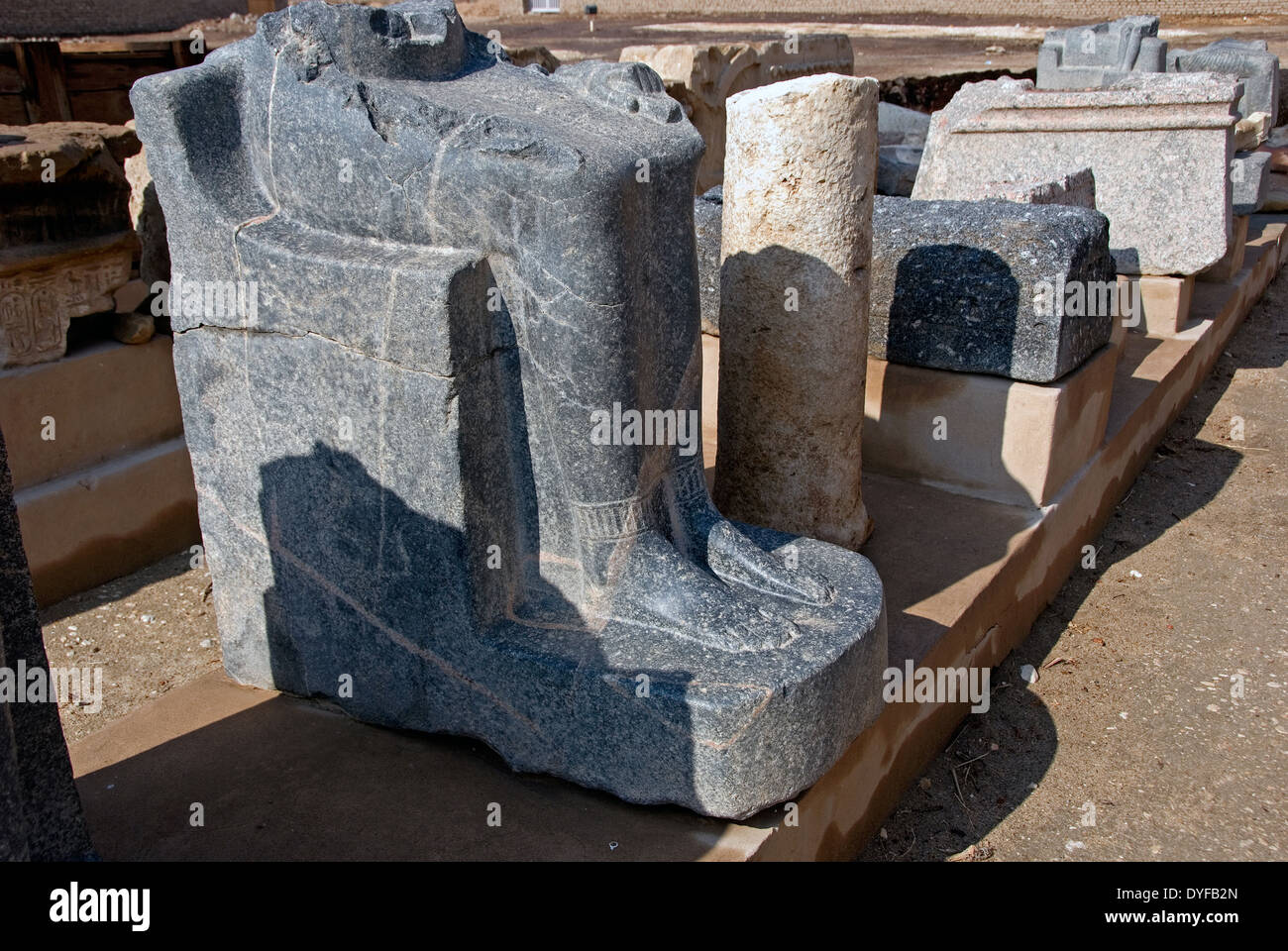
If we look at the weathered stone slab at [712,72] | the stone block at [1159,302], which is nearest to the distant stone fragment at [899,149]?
the weathered stone slab at [712,72]

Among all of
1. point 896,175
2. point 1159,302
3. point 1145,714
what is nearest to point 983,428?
point 1145,714

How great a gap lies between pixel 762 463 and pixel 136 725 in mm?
1688

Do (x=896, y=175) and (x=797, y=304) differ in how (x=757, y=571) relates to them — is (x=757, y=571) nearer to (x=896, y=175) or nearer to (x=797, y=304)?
(x=797, y=304)

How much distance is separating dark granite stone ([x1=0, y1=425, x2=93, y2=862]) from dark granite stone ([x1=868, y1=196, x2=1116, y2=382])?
92.3 inches

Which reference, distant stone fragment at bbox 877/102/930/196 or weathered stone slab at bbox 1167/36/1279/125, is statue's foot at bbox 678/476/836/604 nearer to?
distant stone fragment at bbox 877/102/930/196

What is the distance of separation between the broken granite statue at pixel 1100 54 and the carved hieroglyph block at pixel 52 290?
5.42 m

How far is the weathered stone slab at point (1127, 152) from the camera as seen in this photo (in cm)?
484

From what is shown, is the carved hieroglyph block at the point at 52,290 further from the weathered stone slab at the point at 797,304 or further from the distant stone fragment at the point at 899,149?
the distant stone fragment at the point at 899,149

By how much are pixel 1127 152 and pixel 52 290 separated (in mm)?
4313

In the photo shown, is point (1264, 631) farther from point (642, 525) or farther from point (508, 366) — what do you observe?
point (508, 366)

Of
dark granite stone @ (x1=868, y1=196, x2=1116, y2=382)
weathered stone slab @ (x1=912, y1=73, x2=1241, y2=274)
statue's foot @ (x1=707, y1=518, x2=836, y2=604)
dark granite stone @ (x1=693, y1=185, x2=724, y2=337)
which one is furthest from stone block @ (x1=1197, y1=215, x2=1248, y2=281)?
statue's foot @ (x1=707, y1=518, x2=836, y2=604)

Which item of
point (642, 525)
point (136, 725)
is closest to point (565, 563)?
point (642, 525)

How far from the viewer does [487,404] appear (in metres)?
2.23

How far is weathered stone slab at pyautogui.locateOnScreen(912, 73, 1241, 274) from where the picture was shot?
15.9 feet
